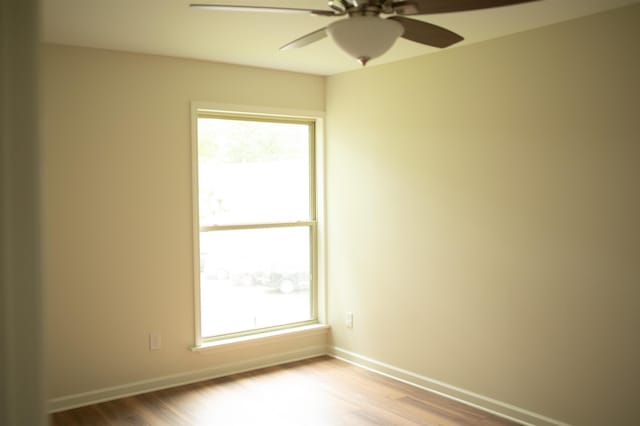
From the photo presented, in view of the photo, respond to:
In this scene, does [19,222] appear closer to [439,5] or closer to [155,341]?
[439,5]

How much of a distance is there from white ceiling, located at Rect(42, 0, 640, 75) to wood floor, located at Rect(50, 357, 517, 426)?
242 centimetres

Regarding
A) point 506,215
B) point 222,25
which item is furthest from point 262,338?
point 222,25

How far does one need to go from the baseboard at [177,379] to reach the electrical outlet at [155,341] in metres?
0.23

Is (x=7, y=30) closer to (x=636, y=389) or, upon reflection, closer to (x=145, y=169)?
(x=636, y=389)

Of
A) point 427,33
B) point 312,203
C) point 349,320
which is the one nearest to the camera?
point 427,33

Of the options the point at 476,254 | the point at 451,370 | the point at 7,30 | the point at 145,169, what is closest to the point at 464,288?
the point at 476,254

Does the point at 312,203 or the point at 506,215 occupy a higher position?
the point at 312,203

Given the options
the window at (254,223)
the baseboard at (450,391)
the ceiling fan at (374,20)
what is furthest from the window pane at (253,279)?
the ceiling fan at (374,20)

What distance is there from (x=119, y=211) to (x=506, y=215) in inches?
104

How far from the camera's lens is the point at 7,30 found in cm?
44

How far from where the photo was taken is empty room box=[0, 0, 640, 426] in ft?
10.2

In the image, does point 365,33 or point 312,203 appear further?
point 312,203

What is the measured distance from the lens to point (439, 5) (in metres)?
1.92

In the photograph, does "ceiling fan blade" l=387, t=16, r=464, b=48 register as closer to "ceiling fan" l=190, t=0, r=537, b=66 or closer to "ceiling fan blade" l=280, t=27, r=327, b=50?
"ceiling fan" l=190, t=0, r=537, b=66
